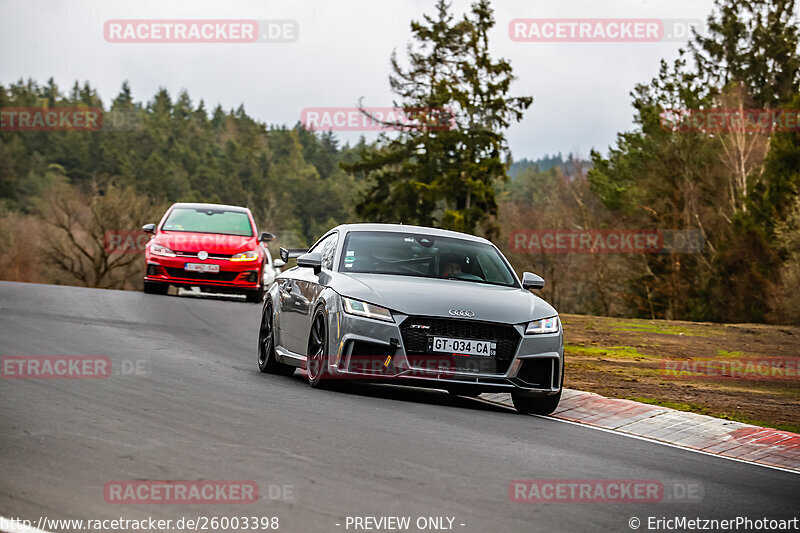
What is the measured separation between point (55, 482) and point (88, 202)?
8662 centimetres

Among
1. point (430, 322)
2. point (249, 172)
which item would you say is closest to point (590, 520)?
point (430, 322)

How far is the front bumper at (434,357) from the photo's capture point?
9859 millimetres

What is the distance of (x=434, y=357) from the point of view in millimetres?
9898

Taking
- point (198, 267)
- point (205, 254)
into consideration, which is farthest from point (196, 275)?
point (205, 254)

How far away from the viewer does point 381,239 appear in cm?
1156

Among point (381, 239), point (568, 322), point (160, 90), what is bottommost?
point (568, 322)

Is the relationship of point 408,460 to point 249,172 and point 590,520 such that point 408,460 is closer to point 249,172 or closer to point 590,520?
point 590,520

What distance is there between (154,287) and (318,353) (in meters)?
13.4

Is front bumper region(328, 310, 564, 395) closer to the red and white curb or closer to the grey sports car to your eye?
the grey sports car

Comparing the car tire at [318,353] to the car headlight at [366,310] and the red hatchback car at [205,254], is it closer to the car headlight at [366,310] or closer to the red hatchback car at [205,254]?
the car headlight at [366,310]

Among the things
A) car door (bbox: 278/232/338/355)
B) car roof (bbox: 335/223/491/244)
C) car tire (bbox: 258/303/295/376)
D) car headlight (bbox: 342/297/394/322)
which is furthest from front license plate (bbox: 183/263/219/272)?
car headlight (bbox: 342/297/394/322)

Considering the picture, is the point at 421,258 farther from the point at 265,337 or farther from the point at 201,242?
the point at 201,242

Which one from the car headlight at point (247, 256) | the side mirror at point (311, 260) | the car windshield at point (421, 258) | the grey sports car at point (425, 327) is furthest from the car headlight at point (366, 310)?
the car headlight at point (247, 256)

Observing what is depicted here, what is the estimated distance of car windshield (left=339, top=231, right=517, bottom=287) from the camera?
11141 mm
